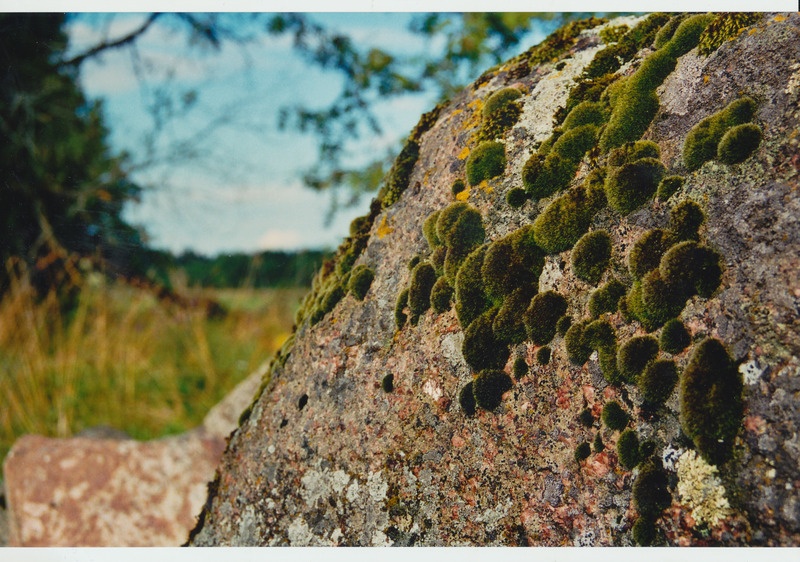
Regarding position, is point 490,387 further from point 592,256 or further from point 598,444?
point 592,256

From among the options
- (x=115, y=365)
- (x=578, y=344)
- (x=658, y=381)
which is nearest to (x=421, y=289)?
(x=578, y=344)

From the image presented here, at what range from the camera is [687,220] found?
138 cm

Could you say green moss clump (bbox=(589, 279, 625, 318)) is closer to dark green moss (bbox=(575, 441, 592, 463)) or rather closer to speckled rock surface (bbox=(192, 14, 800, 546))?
speckled rock surface (bbox=(192, 14, 800, 546))

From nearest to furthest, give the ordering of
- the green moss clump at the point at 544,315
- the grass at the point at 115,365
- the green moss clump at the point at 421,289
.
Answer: the green moss clump at the point at 544,315, the green moss clump at the point at 421,289, the grass at the point at 115,365

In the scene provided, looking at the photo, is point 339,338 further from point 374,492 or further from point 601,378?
point 601,378

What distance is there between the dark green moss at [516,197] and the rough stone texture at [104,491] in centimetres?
266

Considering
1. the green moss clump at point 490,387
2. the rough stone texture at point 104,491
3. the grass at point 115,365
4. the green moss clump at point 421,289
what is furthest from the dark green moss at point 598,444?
the grass at point 115,365

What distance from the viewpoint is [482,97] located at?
6.84 feet

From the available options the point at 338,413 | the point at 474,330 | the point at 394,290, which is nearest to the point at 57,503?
the point at 338,413

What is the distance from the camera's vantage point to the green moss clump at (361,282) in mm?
1990

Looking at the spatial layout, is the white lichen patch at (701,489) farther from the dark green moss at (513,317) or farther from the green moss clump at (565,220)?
the green moss clump at (565,220)

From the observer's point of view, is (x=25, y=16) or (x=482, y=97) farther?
(x=25, y=16)
